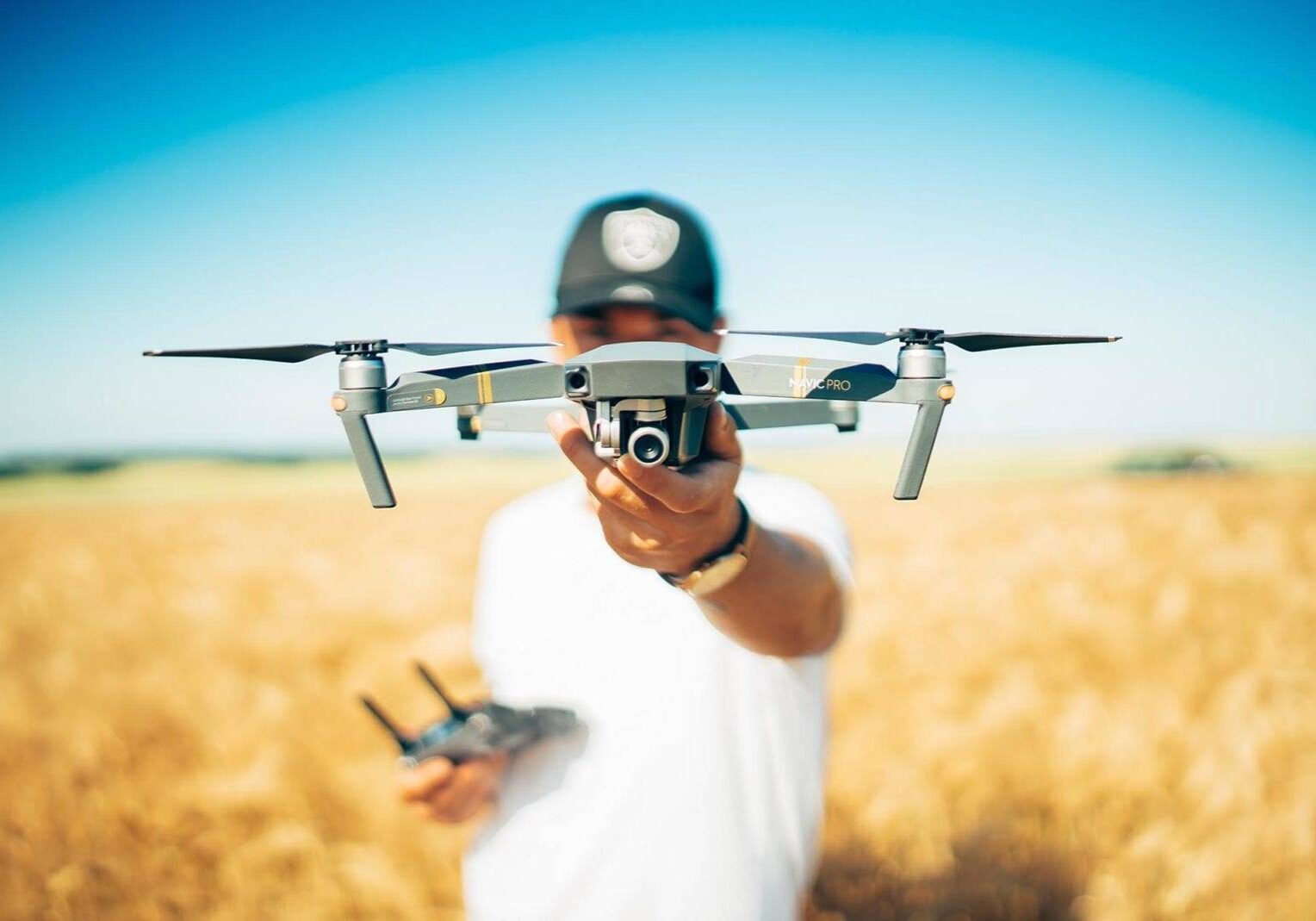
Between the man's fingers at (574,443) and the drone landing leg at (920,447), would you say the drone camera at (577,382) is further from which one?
the drone landing leg at (920,447)

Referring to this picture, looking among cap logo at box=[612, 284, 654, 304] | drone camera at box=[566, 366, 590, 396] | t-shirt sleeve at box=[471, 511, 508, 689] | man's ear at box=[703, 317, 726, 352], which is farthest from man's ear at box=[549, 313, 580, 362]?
drone camera at box=[566, 366, 590, 396]

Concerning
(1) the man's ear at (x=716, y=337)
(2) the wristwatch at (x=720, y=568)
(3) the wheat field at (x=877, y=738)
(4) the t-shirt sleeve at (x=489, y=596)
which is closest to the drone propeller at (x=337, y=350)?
(2) the wristwatch at (x=720, y=568)

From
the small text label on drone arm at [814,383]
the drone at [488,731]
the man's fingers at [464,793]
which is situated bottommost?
the man's fingers at [464,793]

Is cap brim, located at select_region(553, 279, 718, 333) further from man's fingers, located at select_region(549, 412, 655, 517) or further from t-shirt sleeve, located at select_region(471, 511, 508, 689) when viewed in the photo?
t-shirt sleeve, located at select_region(471, 511, 508, 689)

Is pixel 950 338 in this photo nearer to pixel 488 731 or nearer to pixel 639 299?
pixel 639 299

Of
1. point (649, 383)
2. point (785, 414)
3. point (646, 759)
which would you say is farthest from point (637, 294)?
point (646, 759)

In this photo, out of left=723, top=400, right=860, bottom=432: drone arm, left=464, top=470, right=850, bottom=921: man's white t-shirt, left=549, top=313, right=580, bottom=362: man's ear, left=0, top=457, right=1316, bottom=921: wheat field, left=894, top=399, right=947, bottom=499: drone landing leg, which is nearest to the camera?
left=894, top=399, right=947, bottom=499: drone landing leg

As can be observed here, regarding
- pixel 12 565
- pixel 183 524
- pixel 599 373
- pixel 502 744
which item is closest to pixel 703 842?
pixel 502 744
